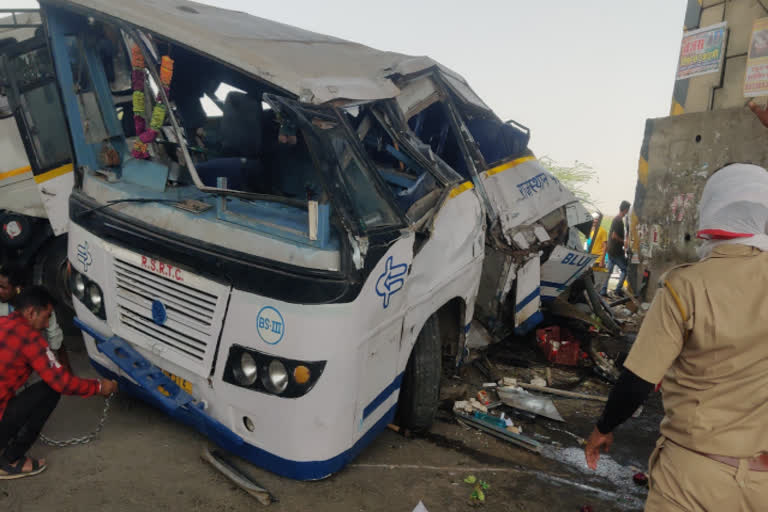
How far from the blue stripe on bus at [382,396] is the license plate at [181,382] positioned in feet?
2.81

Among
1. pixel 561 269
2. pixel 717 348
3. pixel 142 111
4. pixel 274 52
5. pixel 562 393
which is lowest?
pixel 562 393

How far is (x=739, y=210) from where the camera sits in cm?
164

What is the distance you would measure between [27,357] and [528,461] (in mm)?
2732

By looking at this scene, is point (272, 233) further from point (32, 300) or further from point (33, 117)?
point (33, 117)

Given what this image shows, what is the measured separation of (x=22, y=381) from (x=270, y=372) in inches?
52.0

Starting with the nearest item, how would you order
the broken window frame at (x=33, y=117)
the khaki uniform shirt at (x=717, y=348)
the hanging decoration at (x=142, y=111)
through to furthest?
1. the khaki uniform shirt at (x=717, y=348)
2. the hanging decoration at (x=142, y=111)
3. the broken window frame at (x=33, y=117)

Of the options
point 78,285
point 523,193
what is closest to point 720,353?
point 523,193

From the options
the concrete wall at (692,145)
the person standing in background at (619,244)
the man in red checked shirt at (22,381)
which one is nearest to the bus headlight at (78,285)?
the man in red checked shirt at (22,381)

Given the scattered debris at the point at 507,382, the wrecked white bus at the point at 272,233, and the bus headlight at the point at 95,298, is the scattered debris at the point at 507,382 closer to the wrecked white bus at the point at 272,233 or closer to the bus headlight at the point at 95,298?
the wrecked white bus at the point at 272,233

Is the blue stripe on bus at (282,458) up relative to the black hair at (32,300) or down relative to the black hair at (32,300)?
down

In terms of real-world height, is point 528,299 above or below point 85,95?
below

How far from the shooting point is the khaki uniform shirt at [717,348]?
5.24 ft

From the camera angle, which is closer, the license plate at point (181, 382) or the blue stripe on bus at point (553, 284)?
the license plate at point (181, 382)

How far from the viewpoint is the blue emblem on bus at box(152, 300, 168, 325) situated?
2627 mm
